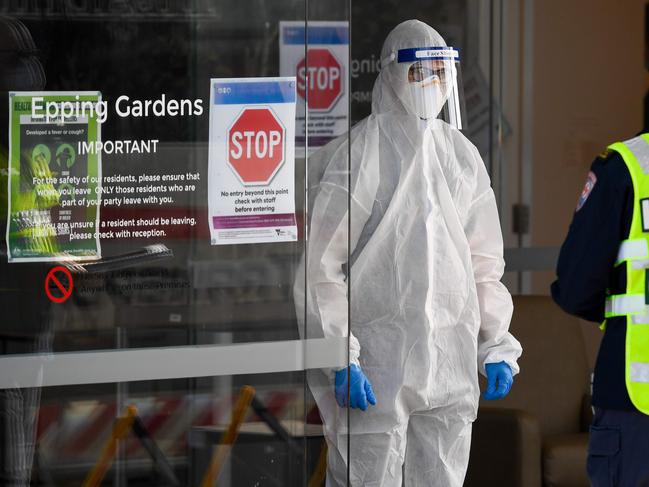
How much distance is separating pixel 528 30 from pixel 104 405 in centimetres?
335

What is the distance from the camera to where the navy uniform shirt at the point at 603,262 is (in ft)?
A: 9.14

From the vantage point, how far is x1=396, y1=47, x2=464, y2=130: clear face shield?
3109 mm

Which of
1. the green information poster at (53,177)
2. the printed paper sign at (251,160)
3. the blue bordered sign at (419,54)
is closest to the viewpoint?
the green information poster at (53,177)

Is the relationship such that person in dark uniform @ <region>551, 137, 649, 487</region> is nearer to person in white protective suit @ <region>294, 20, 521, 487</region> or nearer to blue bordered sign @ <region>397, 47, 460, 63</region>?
person in white protective suit @ <region>294, 20, 521, 487</region>

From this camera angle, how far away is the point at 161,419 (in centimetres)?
Result: 263

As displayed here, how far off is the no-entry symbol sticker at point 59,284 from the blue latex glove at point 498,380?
1.16 m

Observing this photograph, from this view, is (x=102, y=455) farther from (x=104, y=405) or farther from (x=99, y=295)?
(x=99, y=295)

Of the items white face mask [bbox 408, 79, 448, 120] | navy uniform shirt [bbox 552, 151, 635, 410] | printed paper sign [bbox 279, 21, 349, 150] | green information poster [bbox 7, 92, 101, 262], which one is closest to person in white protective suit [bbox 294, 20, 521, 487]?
white face mask [bbox 408, 79, 448, 120]

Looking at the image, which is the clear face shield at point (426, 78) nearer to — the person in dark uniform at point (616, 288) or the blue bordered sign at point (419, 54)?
the blue bordered sign at point (419, 54)

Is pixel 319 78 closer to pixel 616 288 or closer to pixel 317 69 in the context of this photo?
pixel 317 69

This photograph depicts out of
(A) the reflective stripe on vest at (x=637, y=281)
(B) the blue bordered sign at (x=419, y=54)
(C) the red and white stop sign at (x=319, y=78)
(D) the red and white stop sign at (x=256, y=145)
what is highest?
(B) the blue bordered sign at (x=419, y=54)

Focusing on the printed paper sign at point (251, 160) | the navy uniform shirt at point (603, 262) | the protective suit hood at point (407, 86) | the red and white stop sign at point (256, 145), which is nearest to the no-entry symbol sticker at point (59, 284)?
the printed paper sign at point (251, 160)

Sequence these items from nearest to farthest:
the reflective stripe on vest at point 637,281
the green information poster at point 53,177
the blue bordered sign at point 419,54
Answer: the green information poster at point 53,177
the reflective stripe on vest at point 637,281
the blue bordered sign at point 419,54

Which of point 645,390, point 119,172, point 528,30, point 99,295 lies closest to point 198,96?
point 119,172
